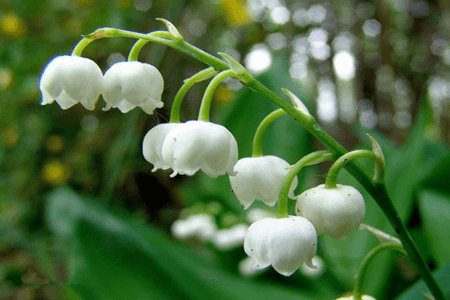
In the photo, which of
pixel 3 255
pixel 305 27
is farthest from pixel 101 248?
pixel 305 27

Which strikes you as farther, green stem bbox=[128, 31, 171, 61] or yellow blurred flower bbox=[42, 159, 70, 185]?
yellow blurred flower bbox=[42, 159, 70, 185]

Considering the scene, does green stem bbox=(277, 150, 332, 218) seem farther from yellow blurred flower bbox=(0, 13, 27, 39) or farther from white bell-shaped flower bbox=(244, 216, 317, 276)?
yellow blurred flower bbox=(0, 13, 27, 39)

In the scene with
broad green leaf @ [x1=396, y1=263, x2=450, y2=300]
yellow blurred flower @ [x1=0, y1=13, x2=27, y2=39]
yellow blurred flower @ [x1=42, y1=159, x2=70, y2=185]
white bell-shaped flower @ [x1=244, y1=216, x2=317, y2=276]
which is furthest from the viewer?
yellow blurred flower @ [x1=42, y1=159, x2=70, y2=185]

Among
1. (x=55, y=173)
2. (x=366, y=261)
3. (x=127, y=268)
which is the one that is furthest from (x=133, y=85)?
(x=55, y=173)

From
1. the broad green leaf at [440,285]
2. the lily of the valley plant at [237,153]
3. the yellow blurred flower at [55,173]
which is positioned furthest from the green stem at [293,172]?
the yellow blurred flower at [55,173]

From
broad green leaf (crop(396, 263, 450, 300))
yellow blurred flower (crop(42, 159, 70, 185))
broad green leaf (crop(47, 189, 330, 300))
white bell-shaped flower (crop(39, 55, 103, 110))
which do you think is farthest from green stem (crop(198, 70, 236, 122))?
yellow blurred flower (crop(42, 159, 70, 185))

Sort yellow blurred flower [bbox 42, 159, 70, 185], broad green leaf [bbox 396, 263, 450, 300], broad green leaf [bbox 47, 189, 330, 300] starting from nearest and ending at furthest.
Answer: broad green leaf [bbox 396, 263, 450, 300]
broad green leaf [bbox 47, 189, 330, 300]
yellow blurred flower [bbox 42, 159, 70, 185]
